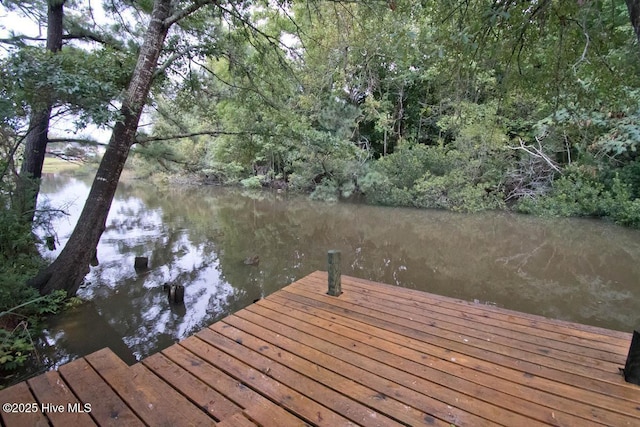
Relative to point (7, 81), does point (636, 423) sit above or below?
below

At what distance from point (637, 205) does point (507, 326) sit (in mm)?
8823

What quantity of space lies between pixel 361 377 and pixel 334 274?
4.43 ft

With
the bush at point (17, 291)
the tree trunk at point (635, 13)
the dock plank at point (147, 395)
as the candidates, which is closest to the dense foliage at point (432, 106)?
the tree trunk at point (635, 13)

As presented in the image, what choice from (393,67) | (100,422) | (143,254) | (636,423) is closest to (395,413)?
(636,423)

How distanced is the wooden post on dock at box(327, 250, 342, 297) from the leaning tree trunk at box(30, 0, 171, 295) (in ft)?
9.60

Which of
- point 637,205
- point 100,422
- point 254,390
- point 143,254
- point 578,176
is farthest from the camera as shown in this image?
point 578,176

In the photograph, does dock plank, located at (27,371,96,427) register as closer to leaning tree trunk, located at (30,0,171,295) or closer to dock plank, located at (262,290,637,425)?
dock plank, located at (262,290,637,425)

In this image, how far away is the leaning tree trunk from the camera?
153 inches

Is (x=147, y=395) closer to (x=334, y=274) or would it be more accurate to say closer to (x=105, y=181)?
(x=334, y=274)

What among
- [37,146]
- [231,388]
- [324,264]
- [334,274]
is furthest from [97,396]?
[37,146]

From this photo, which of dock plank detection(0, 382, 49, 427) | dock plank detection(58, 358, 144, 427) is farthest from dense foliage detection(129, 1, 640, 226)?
dock plank detection(0, 382, 49, 427)

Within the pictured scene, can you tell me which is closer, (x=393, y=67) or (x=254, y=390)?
(x=254, y=390)

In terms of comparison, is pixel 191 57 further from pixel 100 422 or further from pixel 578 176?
pixel 578 176

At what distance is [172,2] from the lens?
4.37 m
